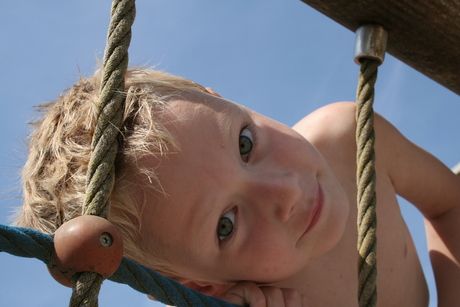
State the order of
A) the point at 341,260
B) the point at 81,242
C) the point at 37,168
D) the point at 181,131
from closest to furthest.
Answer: the point at 81,242
the point at 181,131
the point at 37,168
the point at 341,260

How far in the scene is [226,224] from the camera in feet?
3.24

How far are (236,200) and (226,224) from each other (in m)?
0.05

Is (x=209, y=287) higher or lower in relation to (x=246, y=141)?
lower

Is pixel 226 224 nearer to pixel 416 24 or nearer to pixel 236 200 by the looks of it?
pixel 236 200

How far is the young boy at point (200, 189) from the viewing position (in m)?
0.94

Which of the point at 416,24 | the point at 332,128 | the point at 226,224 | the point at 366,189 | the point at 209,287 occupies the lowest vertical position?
the point at 209,287

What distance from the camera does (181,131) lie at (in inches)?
37.3

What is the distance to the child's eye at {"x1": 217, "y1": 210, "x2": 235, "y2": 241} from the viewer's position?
38.9 inches

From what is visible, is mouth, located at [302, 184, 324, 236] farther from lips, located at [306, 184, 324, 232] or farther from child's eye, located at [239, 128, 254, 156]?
child's eye, located at [239, 128, 254, 156]

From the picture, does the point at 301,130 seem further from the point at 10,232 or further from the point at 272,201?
the point at 10,232

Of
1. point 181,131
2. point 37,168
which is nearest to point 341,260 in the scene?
point 181,131

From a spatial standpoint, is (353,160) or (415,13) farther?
(353,160)

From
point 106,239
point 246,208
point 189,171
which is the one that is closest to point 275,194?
point 246,208

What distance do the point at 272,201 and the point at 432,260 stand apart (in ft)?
2.46
